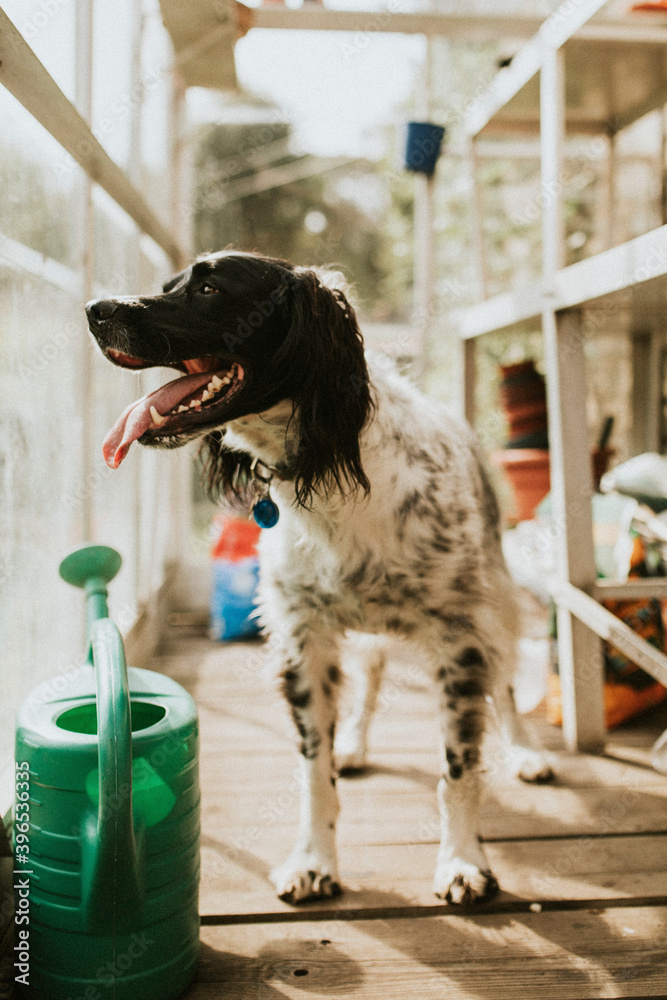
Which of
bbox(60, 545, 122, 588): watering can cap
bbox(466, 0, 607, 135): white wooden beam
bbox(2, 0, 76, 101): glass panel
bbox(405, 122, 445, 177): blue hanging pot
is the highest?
bbox(405, 122, 445, 177): blue hanging pot

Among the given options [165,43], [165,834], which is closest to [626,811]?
[165,834]

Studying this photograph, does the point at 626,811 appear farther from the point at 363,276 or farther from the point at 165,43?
the point at 363,276

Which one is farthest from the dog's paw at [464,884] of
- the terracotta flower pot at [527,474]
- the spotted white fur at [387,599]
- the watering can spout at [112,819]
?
the terracotta flower pot at [527,474]

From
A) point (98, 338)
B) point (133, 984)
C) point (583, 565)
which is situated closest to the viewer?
point (133, 984)

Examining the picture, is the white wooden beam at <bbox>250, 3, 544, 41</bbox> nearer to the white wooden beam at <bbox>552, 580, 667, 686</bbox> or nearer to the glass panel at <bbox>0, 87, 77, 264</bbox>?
the glass panel at <bbox>0, 87, 77, 264</bbox>

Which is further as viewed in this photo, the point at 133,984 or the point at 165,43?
the point at 165,43

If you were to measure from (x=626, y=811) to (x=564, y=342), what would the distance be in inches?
53.9

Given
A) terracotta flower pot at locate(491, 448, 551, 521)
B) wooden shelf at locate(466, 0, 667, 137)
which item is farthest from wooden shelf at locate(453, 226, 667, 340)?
terracotta flower pot at locate(491, 448, 551, 521)

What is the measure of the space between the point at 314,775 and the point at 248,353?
972 mm

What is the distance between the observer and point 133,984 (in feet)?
4.11

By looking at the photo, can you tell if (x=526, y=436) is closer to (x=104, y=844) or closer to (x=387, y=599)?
(x=387, y=599)

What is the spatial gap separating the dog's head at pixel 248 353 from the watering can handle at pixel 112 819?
51 centimetres

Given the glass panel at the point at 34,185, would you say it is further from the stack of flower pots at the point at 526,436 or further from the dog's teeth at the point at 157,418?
the stack of flower pots at the point at 526,436

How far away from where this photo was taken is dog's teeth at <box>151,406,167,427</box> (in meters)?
1.52
